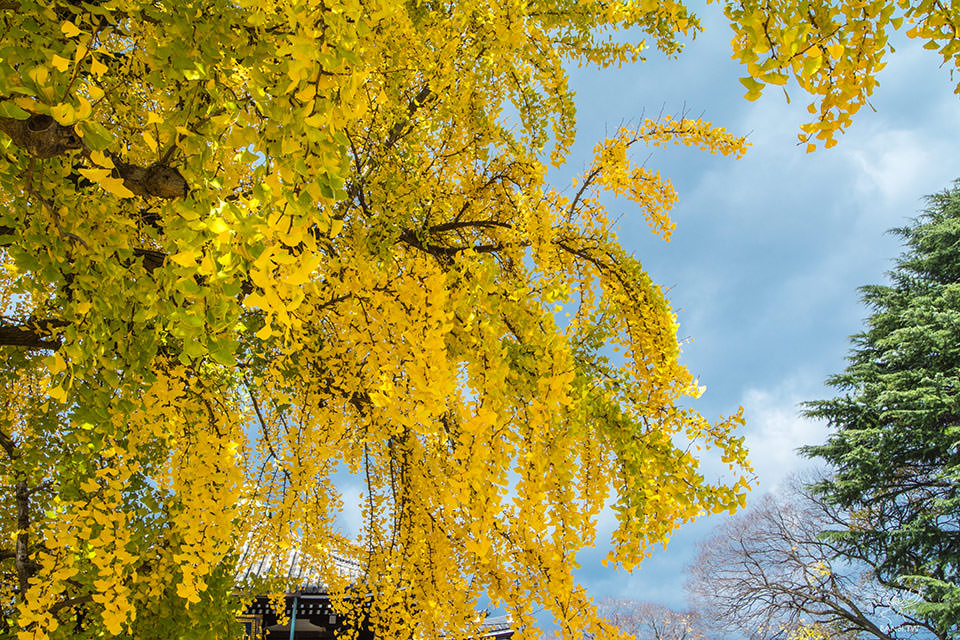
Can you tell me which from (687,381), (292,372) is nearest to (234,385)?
(292,372)

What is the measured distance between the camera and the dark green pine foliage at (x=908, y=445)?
32.8 feet

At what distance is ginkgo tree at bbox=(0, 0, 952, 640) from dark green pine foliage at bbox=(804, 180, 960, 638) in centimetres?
871

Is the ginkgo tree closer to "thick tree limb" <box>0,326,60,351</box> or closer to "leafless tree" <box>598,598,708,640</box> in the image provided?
"thick tree limb" <box>0,326,60,351</box>

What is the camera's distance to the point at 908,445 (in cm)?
1105

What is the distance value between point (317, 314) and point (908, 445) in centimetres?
1186

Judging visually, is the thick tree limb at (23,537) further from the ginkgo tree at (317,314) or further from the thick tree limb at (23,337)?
the thick tree limb at (23,337)

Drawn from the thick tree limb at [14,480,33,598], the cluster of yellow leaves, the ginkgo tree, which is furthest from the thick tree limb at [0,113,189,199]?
the thick tree limb at [14,480,33,598]

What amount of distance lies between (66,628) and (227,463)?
5.54ft

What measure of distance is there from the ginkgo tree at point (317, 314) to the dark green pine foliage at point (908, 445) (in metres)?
8.71

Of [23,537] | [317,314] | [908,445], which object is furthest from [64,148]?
[908,445]

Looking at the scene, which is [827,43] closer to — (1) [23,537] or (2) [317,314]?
(2) [317,314]

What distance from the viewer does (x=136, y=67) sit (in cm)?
388

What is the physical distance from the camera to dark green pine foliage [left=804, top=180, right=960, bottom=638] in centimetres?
998

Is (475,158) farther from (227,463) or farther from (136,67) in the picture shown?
(227,463)
